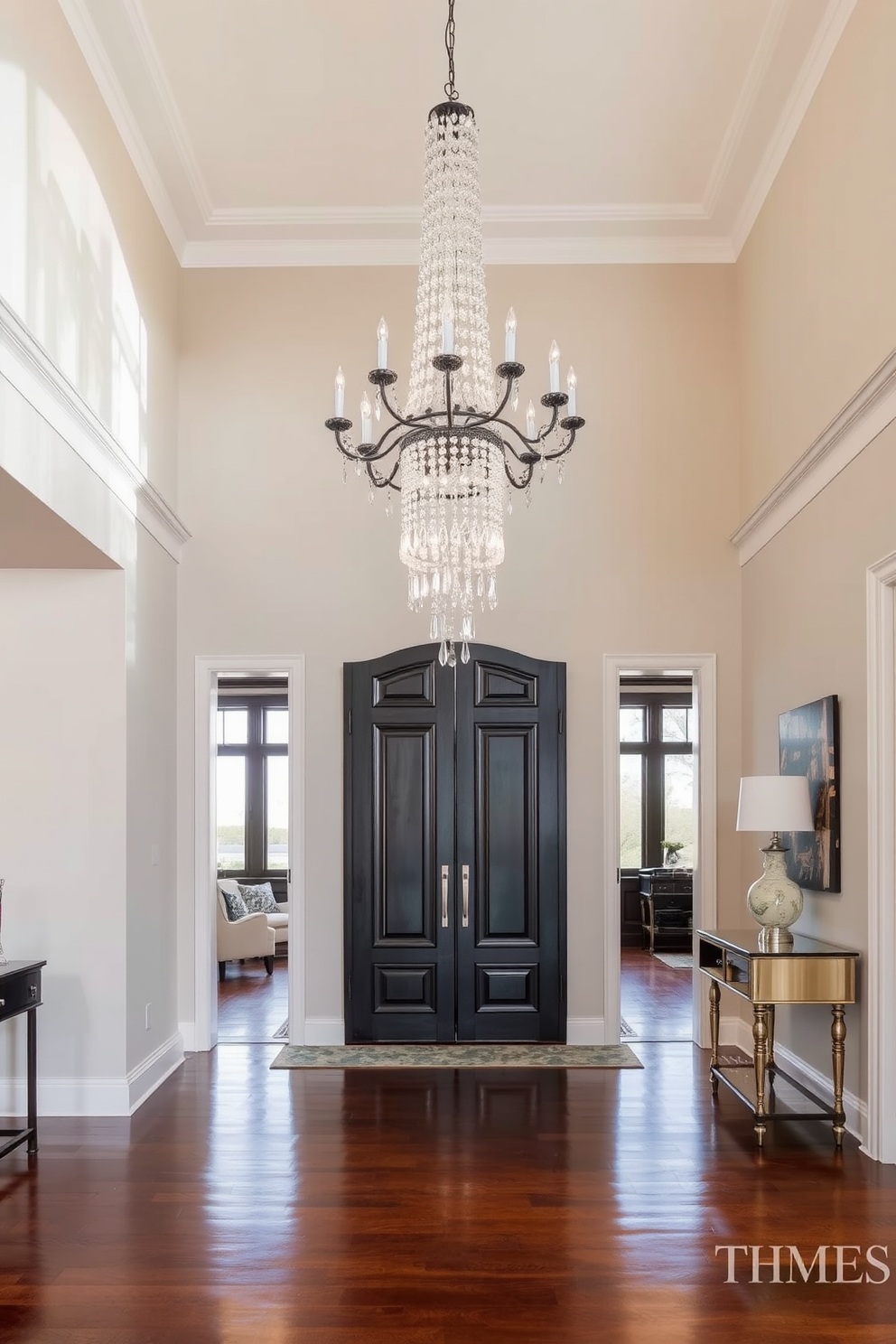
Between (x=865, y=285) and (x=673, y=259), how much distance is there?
267 centimetres

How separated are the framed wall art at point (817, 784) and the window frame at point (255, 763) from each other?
7254 mm

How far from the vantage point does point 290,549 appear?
23.4 feet

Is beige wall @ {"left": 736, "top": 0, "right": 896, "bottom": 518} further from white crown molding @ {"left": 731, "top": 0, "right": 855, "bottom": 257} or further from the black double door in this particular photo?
the black double door

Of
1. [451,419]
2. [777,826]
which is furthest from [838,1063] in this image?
[451,419]

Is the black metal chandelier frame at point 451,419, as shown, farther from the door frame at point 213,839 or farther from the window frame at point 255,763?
the window frame at point 255,763

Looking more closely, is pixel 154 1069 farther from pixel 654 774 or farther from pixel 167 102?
pixel 654 774

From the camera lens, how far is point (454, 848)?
6816mm

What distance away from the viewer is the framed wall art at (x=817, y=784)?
5148 millimetres

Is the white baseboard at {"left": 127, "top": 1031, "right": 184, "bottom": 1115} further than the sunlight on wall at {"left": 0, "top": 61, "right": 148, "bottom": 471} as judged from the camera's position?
Yes

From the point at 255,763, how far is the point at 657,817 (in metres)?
4.54

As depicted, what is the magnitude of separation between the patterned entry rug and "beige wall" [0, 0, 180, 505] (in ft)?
21.6

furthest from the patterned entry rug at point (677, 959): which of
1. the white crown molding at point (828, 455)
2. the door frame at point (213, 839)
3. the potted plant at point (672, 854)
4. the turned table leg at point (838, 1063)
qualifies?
the turned table leg at point (838, 1063)

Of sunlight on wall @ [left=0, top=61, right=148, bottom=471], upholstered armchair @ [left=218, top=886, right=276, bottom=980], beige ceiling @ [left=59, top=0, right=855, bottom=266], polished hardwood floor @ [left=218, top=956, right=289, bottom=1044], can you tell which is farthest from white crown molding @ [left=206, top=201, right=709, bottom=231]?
upholstered armchair @ [left=218, top=886, right=276, bottom=980]

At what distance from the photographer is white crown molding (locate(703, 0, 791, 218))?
17.2 ft
